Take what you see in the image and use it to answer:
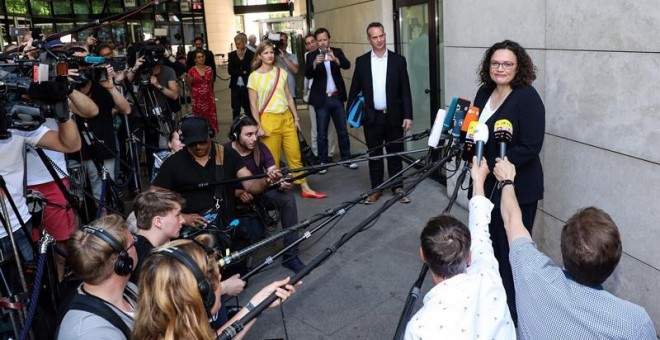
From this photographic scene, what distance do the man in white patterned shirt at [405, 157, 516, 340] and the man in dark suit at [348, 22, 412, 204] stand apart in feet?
13.0

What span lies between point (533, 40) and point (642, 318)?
9.67 ft

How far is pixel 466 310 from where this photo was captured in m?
1.95

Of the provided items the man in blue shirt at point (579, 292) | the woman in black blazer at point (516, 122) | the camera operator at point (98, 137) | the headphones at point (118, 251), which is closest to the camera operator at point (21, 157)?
the headphones at point (118, 251)

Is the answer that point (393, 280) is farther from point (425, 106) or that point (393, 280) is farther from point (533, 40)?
point (425, 106)

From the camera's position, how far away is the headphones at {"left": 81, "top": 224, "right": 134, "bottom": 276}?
7.67 ft

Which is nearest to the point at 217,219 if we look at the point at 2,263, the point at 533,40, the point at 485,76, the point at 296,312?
the point at 296,312

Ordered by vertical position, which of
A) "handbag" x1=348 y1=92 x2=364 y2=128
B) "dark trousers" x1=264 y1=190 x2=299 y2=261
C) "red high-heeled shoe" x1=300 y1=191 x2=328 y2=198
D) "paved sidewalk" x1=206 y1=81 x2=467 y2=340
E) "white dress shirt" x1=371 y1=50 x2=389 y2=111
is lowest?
"paved sidewalk" x1=206 y1=81 x2=467 y2=340

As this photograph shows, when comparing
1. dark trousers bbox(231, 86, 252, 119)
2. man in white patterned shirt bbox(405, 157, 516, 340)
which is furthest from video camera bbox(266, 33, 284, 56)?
man in white patterned shirt bbox(405, 157, 516, 340)

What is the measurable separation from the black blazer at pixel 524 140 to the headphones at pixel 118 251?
6.93ft

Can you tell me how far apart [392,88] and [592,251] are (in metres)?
4.42

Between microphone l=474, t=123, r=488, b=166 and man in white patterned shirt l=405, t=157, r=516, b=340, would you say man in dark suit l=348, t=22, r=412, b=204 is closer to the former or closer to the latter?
microphone l=474, t=123, r=488, b=166

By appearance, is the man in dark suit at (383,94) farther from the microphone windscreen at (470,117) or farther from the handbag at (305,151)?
the microphone windscreen at (470,117)

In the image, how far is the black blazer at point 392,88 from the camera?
6188 millimetres

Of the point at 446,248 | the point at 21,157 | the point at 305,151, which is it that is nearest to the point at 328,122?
the point at 305,151
